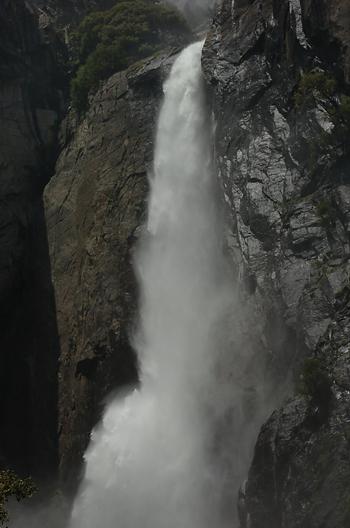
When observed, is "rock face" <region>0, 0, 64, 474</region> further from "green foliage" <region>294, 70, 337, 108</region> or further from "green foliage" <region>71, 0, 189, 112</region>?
"green foliage" <region>294, 70, 337, 108</region>

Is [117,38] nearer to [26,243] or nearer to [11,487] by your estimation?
[26,243]

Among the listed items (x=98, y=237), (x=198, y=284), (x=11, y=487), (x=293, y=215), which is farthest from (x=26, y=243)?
(x=11, y=487)

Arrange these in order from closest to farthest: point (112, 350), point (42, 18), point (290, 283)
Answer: point (290, 283), point (112, 350), point (42, 18)

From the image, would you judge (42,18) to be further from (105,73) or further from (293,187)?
(293,187)

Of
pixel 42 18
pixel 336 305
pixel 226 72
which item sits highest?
pixel 42 18

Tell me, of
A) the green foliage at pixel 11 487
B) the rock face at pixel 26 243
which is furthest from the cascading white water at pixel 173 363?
the green foliage at pixel 11 487

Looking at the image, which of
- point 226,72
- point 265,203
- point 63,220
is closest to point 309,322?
point 265,203

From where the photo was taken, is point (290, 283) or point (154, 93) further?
point (154, 93)
